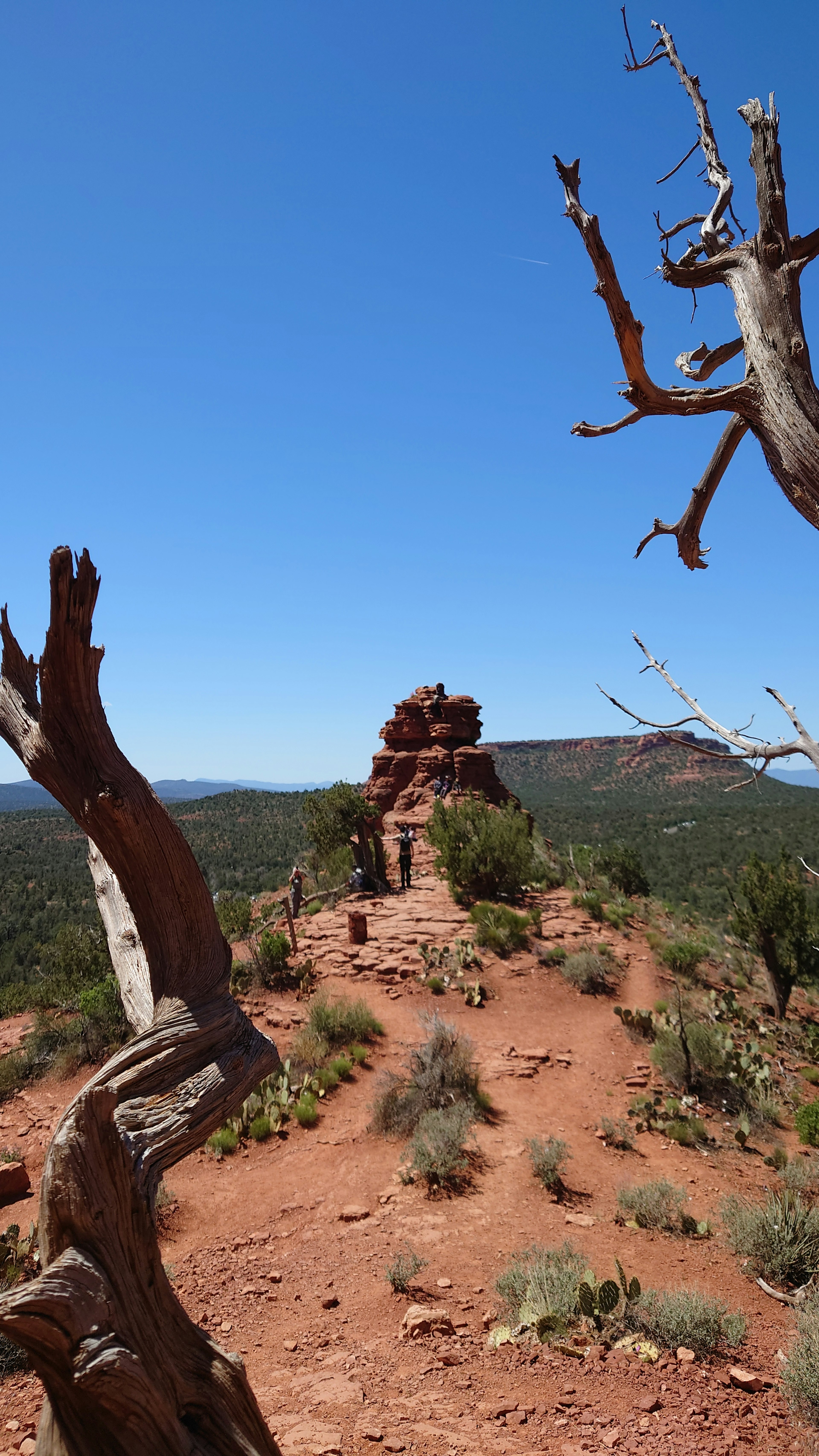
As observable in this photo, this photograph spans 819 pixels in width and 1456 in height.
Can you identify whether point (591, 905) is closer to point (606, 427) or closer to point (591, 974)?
point (591, 974)

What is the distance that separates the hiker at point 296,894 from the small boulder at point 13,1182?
31.5 ft

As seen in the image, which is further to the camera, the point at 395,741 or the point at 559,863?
the point at 395,741

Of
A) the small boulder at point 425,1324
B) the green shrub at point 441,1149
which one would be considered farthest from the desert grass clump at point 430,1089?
the small boulder at point 425,1324

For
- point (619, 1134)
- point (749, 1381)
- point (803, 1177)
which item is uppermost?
point (749, 1381)

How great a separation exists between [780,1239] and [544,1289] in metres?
2.22

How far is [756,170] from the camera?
95.7 inches

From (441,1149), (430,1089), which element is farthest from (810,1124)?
(430,1089)

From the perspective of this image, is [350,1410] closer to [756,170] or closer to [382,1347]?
[382,1347]

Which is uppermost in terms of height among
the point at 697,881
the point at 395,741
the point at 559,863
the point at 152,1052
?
the point at 395,741

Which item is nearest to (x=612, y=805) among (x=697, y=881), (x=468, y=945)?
(x=697, y=881)

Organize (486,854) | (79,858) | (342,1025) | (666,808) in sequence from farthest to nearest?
(666,808) → (79,858) → (486,854) → (342,1025)

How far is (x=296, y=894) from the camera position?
58.6ft

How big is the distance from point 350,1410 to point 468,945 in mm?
10267

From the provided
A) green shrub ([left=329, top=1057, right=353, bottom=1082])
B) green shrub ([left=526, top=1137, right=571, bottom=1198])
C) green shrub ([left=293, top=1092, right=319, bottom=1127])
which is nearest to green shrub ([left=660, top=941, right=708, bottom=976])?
green shrub ([left=526, top=1137, right=571, bottom=1198])
